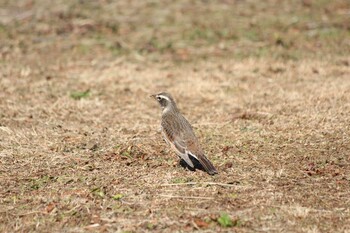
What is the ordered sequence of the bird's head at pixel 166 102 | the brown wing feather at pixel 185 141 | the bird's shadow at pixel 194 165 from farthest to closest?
the bird's head at pixel 166 102
the bird's shadow at pixel 194 165
the brown wing feather at pixel 185 141

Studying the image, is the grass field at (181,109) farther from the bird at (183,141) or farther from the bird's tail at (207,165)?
the bird at (183,141)

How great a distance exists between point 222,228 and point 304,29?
13.0 metres

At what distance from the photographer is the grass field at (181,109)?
8.37 meters

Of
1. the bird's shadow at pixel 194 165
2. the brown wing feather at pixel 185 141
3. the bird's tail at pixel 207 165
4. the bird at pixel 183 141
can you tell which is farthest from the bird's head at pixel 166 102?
the bird's tail at pixel 207 165

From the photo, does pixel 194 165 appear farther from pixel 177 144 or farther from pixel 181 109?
pixel 181 109

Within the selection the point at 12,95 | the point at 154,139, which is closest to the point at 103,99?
the point at 12,95

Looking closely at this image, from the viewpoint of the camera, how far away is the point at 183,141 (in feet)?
32.0

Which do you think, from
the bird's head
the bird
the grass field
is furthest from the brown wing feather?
the bird's head

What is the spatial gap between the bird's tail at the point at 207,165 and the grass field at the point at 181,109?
11cm

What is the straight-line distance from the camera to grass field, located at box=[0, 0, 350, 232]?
8367 mm

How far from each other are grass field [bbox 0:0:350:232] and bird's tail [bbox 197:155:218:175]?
0.36ft

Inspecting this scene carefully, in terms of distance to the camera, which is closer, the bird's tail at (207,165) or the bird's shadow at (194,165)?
the bird's tail at (207,165)

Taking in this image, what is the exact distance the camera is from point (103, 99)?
14.3m

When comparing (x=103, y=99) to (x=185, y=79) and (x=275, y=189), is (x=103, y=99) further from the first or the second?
(x=275, y=189)
